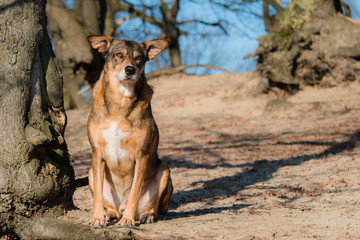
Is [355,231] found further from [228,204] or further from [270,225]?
[228,204]

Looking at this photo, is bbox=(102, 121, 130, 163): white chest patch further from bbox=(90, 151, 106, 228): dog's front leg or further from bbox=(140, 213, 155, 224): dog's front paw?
bbox=(140, 213, 155, 224): dog's front paw

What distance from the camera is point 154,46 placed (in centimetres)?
597

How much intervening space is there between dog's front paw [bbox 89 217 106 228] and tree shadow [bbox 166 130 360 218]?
51.4 inches

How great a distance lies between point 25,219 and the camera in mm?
4992

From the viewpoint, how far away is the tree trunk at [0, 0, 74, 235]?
492 centimetres

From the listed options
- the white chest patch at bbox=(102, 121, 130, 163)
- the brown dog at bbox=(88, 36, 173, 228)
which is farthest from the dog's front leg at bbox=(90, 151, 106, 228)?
the white chest patch at bbox=(102, 121, 130, 163)

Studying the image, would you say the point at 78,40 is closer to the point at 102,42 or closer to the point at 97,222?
the point at 102,42

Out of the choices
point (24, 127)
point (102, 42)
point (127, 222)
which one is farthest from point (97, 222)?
point (102, 42)

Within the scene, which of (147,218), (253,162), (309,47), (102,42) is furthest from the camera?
(309,47)

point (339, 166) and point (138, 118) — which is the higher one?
point (138, 118)

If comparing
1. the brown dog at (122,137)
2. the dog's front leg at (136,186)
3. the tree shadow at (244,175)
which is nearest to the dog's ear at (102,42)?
the brown dog at (122,137)

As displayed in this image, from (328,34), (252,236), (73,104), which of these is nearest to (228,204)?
(252,236)

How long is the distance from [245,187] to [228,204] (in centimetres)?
130

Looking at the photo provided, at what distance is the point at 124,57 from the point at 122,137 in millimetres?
971
